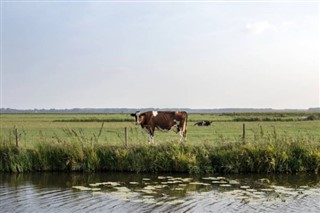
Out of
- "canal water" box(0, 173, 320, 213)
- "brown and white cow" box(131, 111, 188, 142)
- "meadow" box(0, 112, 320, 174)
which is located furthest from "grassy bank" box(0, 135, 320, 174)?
"brown and white cow" box(131, 111, 188, 142)

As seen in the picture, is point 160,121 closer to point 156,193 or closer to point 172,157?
point 172,157

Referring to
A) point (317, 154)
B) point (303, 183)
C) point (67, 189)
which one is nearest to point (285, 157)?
point (317, 154)

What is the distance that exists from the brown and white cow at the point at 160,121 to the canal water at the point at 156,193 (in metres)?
8.49

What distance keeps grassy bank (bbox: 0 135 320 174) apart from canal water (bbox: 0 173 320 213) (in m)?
0.90

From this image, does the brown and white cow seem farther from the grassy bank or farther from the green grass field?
the grassy bank

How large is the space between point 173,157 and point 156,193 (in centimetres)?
483

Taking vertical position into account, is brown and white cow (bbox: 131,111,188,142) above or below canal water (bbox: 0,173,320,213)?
above

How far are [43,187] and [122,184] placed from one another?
283 centimetres

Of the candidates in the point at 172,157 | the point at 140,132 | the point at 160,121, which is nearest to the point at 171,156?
the point at 172,157

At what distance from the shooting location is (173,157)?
19031mm

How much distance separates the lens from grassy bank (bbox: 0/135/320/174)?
750 inches

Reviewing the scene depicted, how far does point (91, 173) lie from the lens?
19203 millimetres

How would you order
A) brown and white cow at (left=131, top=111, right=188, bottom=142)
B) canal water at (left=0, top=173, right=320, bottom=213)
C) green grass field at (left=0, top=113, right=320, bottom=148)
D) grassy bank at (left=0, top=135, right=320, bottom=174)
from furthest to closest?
brown and white cow at (left=131, top=111, right=188, bottom=142) < green grass field at (left=0, top=113, right=320, bottom=148) < grassy bank at (left=0, top=135, right=320, bottom=174) < canal water at (left=0, top=173, right=320, bottom=213)

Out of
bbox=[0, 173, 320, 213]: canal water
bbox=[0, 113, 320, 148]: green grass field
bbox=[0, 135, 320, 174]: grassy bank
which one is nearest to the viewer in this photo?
bbox=[0, 173, 320, 213]: canal water
